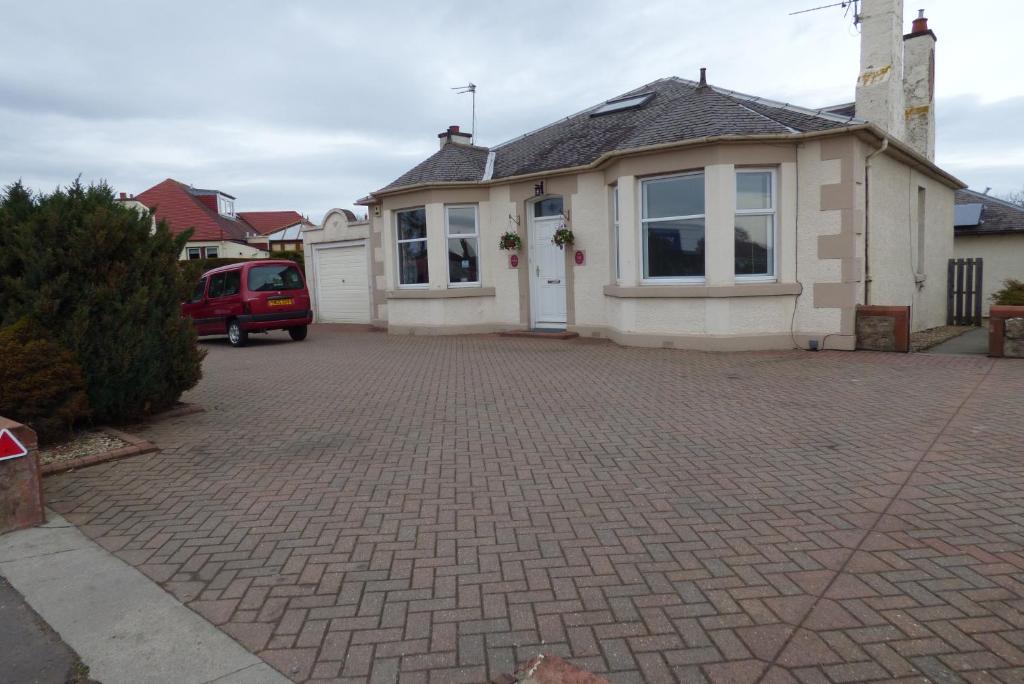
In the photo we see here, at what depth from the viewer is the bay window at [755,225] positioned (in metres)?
11.5

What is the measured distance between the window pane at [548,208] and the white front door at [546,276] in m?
0.11

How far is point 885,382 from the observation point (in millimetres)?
8578

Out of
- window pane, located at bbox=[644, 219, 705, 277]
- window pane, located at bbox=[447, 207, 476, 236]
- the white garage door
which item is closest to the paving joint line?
window pane, located at bbox=[644, 219, 705, 277]

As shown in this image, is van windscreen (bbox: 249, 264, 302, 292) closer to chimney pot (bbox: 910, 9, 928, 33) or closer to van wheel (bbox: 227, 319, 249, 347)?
van wheel (bbox: 227, 319, 249, 347)

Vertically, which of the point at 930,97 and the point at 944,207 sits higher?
the point at 930,97

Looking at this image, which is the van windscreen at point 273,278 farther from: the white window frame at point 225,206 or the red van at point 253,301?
the white window frame at point 225,206

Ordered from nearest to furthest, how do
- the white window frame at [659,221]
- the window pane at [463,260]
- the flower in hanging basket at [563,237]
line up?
1. the white window frame at [659,221]
2. the flower in hanging basket at [563,237]
3. the window pane at [463,260]

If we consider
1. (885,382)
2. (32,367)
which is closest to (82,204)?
(32,367)

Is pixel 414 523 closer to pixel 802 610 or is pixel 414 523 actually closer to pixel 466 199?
pixel 802 610

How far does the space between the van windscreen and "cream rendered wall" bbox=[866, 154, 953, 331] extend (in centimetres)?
1170

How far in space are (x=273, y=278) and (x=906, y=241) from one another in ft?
43.0

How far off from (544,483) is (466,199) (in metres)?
11.5

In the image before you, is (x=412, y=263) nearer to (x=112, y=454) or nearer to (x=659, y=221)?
(x=659, y=221)

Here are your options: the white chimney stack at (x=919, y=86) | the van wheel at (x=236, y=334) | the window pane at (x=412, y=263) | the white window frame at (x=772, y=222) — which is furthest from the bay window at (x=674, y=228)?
the van wheel at (x=236, y=334)
